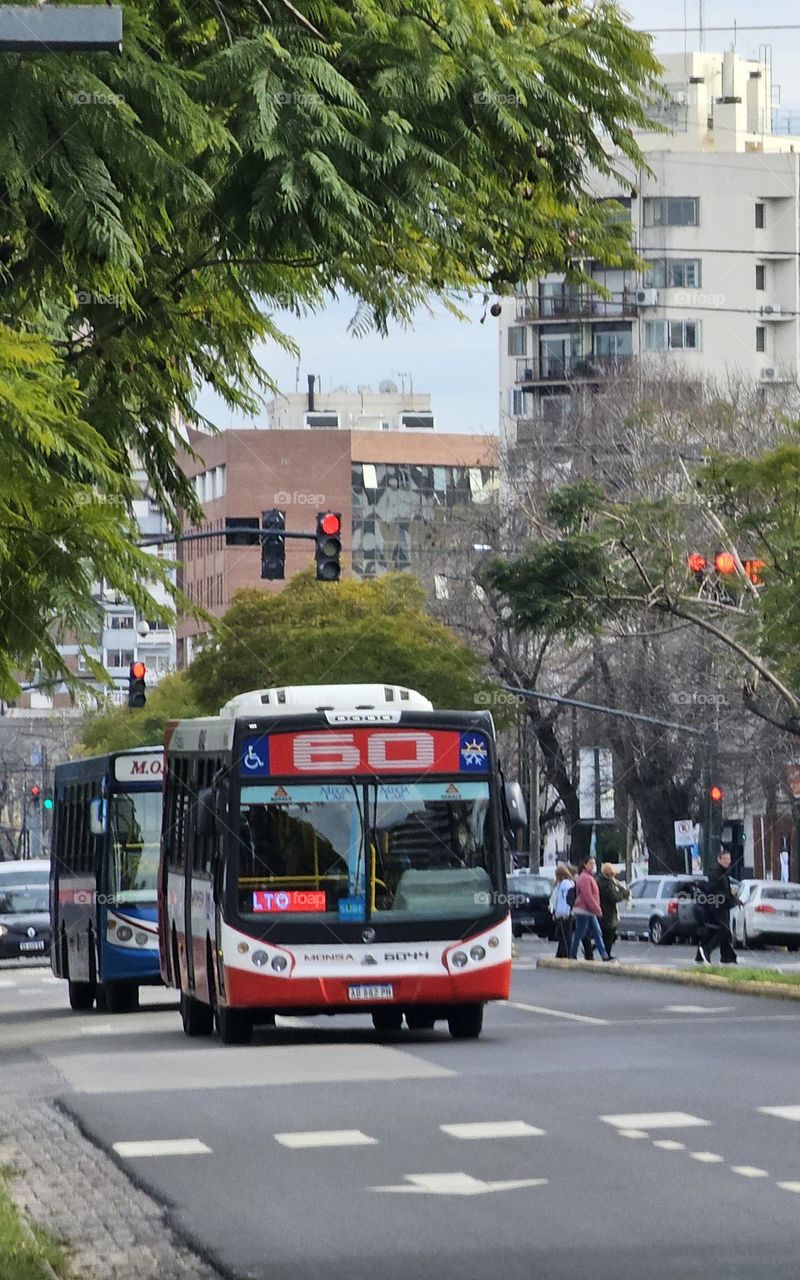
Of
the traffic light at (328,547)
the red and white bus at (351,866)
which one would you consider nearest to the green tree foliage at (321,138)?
the red and white bus at (351,866)

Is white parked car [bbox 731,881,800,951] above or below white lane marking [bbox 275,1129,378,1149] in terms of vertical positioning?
above

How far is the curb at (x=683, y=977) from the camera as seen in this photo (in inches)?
1087

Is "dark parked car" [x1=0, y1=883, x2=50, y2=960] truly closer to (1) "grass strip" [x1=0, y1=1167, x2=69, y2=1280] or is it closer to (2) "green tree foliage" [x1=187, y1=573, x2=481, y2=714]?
(2) "green tree foliage" [x1=187, y1=573, x2=481, y2=714]

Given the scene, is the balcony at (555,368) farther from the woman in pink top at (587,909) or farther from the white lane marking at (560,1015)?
the white lane marking at (560,1015)

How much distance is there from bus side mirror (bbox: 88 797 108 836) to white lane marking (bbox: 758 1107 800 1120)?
1676 cm

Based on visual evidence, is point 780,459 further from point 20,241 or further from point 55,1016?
point 20,241

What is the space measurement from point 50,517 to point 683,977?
23.3m

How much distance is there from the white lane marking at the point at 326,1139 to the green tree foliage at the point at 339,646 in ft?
163

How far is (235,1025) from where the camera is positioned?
21.6 metres

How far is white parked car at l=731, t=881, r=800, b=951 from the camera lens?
50750 millimetres

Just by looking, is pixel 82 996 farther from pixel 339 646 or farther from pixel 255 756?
pixel 339 646

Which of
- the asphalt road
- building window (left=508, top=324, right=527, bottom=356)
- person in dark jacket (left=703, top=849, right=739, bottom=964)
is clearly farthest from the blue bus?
building window (left=508, top=324, right=527, bottom=356)

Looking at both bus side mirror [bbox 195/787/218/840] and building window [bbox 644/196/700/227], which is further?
building window [bbox 644/196/700/227]

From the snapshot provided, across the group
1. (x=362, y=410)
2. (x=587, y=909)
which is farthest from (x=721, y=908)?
(x=362, y=410)
